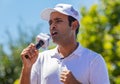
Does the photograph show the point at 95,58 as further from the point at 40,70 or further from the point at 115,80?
the point at 115,80

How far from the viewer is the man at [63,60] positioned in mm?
3930

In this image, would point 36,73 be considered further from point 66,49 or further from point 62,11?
point 62,11

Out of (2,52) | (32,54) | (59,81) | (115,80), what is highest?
(32,54)

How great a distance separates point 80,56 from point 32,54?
445mm

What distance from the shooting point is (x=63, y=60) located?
161 inches

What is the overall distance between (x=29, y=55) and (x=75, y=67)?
1.35 feet

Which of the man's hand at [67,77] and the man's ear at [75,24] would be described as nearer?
the man's hand at [67,77]

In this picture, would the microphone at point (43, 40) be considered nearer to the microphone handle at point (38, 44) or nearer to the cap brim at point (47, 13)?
the microphone handle at point (38, 44)

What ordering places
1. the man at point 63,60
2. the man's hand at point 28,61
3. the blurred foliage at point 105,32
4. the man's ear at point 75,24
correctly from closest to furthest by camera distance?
the man's hand at point 28,61 → the man at point 63,60 → the man's ear at point 75,24 → the blurred foliage at point 105,32

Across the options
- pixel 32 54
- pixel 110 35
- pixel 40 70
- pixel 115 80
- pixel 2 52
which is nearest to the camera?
pixel 32 54

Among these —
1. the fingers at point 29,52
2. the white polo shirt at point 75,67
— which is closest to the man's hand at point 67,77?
the white polo shirt at point 75,67

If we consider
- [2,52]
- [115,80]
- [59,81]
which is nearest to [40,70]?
[59,81]

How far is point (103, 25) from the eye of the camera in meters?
16.4

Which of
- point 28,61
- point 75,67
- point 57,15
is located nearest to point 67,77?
point 75,67
